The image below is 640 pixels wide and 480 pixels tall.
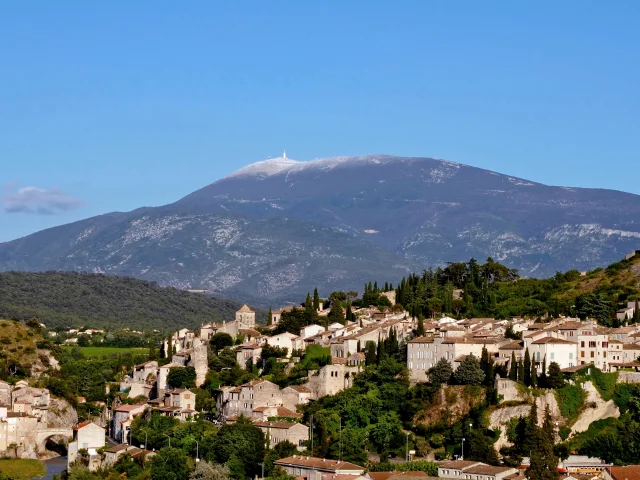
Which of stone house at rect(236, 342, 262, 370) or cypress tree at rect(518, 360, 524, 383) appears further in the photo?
stone house at rect(236, 342, 262, 370)

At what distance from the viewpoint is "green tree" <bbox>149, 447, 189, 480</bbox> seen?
7269 centimetres

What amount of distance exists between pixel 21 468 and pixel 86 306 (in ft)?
330

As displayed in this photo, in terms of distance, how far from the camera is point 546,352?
256 feet

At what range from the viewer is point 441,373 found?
255 feet

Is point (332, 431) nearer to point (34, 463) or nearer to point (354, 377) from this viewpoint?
point (354, 377)

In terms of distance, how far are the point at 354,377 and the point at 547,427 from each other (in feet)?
50.3

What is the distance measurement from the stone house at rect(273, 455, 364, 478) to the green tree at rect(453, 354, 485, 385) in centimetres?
1025

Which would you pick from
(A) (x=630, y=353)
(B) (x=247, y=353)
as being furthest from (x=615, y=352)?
(B) (x=247, y=353)

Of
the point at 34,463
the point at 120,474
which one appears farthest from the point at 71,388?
the point at 120,474

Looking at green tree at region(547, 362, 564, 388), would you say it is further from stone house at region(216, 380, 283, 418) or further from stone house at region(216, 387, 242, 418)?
stone house at region(216, 387, 242, 418)

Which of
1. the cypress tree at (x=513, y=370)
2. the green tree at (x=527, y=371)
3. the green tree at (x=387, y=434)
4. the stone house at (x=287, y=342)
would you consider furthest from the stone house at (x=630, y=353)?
the stone house at (x=287, y=342)

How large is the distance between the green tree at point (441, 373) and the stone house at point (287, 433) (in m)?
8.15

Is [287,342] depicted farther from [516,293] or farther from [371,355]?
[516,293]

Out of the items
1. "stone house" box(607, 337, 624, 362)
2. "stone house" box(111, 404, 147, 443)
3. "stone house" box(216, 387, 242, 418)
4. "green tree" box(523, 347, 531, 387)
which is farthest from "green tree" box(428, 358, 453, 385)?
"stone house" box(111, 404, 147, 443)
